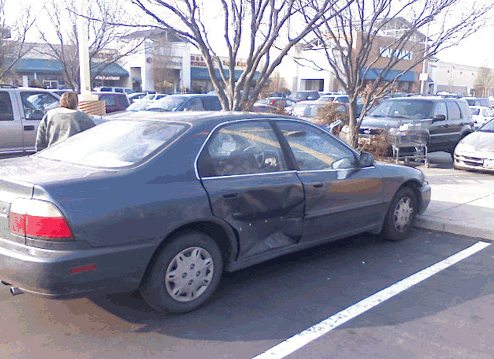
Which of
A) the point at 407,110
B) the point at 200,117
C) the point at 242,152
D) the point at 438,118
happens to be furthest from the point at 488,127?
the point at 200,117

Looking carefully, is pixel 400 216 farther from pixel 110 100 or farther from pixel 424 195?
pixel 110 100

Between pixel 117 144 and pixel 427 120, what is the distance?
9937 millimetres

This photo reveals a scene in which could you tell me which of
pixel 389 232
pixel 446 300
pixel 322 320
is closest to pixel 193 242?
pixel 322 320

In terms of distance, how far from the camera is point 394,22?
12.2 meters

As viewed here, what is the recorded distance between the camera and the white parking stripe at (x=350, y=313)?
11.3 ft

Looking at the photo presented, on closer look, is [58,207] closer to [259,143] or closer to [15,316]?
[15,316]

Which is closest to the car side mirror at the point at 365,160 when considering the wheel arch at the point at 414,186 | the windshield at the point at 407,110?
the wheel arch at the point at 414,186

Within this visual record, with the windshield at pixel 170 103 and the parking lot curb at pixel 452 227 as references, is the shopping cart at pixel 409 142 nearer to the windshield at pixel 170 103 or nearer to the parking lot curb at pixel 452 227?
the parking lot curb at pixel 452 227

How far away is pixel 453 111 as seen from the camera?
43.8 ft

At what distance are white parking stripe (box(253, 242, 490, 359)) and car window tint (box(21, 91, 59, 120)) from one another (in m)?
7.71

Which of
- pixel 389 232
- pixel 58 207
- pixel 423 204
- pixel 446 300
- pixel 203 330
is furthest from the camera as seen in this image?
pixel 423 204

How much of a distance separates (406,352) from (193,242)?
5.68 ft

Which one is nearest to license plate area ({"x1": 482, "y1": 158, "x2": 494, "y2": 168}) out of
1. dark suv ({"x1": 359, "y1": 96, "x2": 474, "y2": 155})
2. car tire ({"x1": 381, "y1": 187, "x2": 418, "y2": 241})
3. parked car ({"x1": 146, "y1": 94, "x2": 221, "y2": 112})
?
dark suv ({"x1": 359, "y1": 96, "x2": 474, "y2": 155})

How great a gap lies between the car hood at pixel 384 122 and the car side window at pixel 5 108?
25.4ft
